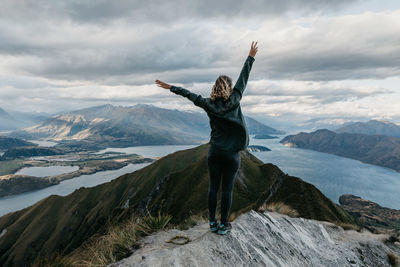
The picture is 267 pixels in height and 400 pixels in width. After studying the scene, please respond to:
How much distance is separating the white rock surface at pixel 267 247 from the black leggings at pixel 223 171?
3.07 ft

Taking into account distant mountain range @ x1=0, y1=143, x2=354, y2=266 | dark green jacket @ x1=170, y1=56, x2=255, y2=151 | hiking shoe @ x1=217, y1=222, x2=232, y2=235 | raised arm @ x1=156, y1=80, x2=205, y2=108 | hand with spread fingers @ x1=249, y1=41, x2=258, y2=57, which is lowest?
distant mountain range @ x1=0, y1=143, x2=354, y2=266

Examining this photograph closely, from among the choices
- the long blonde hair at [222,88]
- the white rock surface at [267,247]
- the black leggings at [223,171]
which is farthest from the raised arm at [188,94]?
the white rock surface at [267,247]

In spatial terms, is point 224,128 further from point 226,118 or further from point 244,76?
point 244,76

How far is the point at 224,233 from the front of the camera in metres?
7.08

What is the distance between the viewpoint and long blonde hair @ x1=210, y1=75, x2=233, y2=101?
661 centimetres

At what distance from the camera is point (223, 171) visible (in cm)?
705

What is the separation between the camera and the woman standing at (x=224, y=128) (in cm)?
671

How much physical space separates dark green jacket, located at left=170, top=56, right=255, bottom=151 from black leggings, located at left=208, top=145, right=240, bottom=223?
0.22 metres

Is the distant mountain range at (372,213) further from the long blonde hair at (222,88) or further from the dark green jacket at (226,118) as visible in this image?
the long blonde hair at (222,88)

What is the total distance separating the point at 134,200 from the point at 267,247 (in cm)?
10883

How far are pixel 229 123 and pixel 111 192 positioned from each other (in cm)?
13434

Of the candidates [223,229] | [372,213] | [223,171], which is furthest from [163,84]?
[372,213]

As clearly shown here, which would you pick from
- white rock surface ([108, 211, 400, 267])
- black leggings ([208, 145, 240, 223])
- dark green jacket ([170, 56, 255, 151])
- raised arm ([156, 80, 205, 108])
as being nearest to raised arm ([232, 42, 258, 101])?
dark green jacket ([170, 56, 255, 151])

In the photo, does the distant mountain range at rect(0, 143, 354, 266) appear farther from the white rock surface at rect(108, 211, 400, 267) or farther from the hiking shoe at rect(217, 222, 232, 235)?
the hiking shoe at rect(217, 222, 232, 235)
